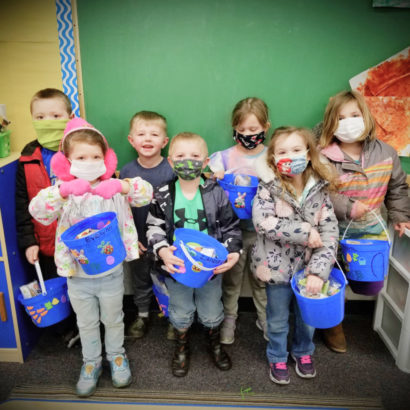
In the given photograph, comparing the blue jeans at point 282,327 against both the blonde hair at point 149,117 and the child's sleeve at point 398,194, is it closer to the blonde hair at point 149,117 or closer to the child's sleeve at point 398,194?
the child's sleeve at point 398,194

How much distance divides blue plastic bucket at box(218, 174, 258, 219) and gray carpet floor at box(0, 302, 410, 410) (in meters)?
0.96

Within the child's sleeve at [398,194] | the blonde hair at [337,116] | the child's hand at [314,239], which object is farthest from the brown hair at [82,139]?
the child's sleeve at [398,194]

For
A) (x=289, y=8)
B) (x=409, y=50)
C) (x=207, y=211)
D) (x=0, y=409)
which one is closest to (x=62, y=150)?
(x=207, y=211)

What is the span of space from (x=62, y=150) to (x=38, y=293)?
962 millimetres

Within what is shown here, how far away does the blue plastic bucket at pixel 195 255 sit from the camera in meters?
1.85

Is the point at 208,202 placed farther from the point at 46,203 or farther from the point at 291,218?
the point at 46,203

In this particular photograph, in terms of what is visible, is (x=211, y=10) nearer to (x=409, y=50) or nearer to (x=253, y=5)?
(x=253, y=5)

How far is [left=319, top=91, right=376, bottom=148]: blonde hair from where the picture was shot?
2.26m

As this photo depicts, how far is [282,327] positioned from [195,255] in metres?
0.77

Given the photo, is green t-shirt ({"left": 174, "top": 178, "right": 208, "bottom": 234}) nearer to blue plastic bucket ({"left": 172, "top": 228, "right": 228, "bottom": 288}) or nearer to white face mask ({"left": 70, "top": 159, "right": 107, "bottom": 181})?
blue plastic bucket ({"left": 172, "top": 228, "right": 228, "bottom": 288})

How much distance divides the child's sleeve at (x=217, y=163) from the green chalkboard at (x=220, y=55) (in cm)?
17

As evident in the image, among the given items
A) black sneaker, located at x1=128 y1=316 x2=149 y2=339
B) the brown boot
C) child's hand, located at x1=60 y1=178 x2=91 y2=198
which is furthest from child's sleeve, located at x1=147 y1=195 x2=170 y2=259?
the brown boot

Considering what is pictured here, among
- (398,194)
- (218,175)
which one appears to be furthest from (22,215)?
(398,194)

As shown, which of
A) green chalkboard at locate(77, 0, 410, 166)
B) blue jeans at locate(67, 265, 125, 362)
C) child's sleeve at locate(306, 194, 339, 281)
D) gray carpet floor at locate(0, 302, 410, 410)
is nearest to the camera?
child's sleeve at locate(306, 194, 339, 281)
